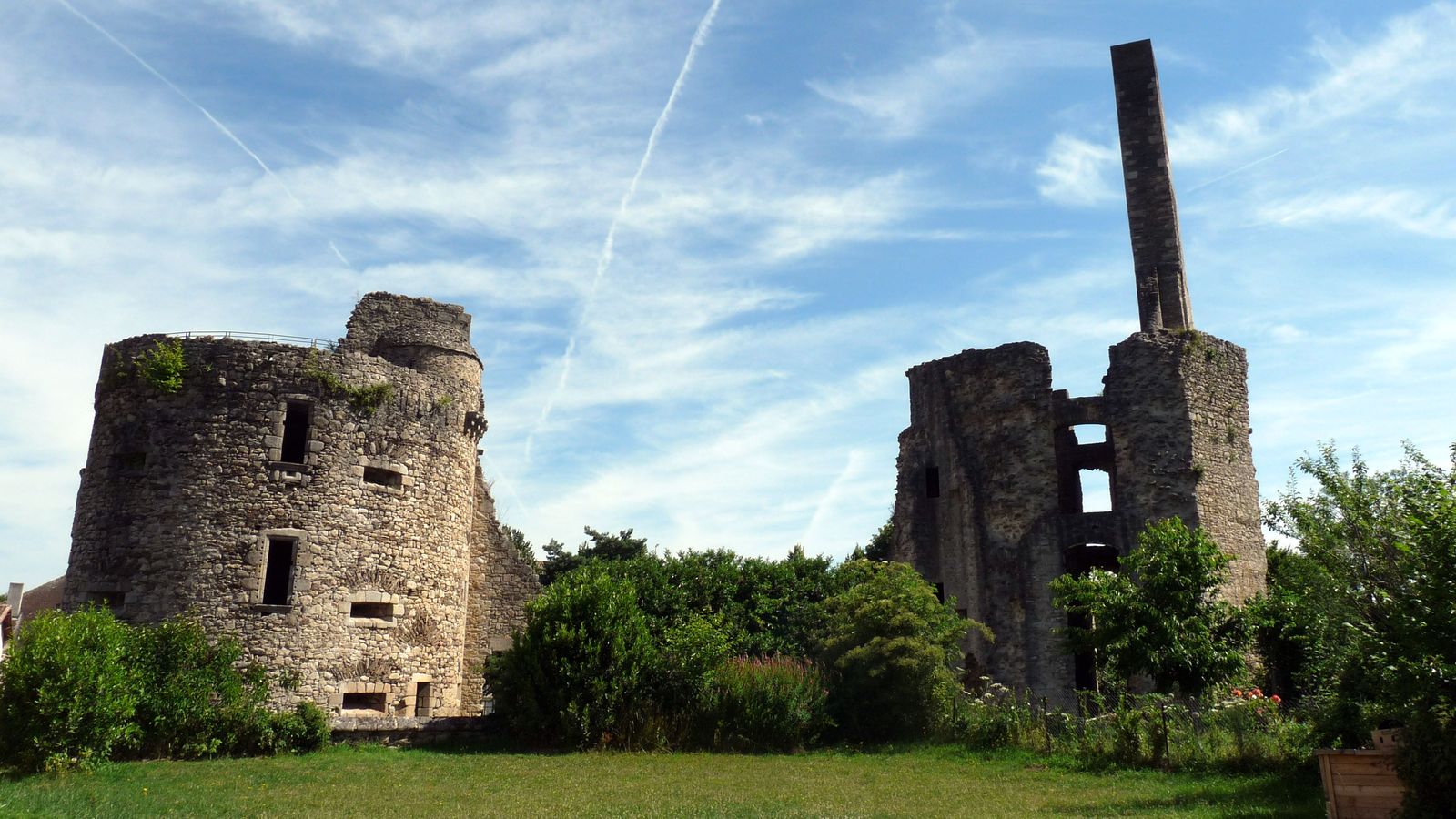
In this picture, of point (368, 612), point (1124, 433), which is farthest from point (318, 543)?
point (1124, 433)

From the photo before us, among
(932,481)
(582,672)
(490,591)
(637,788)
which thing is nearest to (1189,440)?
(932,481)

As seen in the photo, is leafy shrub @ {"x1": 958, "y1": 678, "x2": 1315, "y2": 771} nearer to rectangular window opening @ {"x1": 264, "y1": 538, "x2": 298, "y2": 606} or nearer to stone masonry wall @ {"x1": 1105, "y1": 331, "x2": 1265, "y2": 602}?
stone masonry wall @ {"x1": 1105, "y1": 331, "x2": 1265, "y2": 602}

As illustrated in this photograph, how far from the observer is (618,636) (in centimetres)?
1783

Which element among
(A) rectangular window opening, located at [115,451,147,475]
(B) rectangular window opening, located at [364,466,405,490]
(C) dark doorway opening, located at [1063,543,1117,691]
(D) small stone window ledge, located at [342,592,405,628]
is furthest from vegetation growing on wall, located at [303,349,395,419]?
(C) dark doorway opening, located at [1063,543,1117,691]

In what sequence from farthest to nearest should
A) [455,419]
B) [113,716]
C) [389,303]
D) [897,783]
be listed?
[389,303] < [455,419] < [113,716] < [897,783]

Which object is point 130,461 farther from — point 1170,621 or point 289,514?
point 1170,621

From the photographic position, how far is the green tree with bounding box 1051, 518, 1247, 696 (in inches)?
561

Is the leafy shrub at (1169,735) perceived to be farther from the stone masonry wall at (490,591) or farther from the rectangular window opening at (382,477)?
the rectangular window opening at (382,477)

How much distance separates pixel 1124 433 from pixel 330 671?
16387mm

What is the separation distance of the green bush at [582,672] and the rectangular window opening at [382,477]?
390cm

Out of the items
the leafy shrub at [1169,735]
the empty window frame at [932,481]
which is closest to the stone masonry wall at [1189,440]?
the empty window frame at [932,481]

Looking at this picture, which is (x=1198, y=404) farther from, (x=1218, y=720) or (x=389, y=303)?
(x=389, y=303)

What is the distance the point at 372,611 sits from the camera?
19.5m

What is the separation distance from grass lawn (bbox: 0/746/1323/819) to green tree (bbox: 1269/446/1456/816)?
149 centimetres
